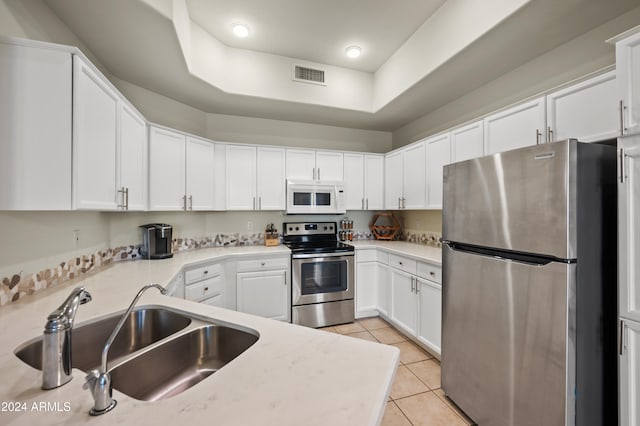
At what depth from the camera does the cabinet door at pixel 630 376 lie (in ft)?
3.70

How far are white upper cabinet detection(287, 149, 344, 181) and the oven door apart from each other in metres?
1.03

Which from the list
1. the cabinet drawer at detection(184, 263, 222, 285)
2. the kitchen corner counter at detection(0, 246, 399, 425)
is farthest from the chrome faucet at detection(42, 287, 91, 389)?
the cabinet drawer at detection(184, 263, 222, 285)

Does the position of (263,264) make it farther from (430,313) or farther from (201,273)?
(430,313)

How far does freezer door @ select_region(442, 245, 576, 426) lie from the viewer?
1252mm

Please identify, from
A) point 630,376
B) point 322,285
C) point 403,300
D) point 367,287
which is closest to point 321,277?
point 322,285

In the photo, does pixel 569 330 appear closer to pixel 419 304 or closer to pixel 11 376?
pixel 419 304

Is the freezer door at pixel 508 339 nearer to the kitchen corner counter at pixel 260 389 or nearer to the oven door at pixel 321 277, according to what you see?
the kitchen corner counter at pixel 260 389

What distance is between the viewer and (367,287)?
10.8 feet

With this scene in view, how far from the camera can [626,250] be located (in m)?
1.16

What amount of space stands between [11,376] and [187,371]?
1.57 feet

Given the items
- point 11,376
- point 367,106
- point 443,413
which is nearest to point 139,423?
point 11,376

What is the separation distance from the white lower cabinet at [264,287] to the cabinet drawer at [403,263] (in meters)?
1.18

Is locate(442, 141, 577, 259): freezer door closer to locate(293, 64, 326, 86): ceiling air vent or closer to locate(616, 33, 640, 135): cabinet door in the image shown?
locate(616, 33, 640, 135): cabinet door

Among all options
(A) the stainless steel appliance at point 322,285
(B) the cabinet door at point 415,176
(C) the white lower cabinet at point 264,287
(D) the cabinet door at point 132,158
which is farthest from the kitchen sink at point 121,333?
(B) the cabinet door at point 415,176
